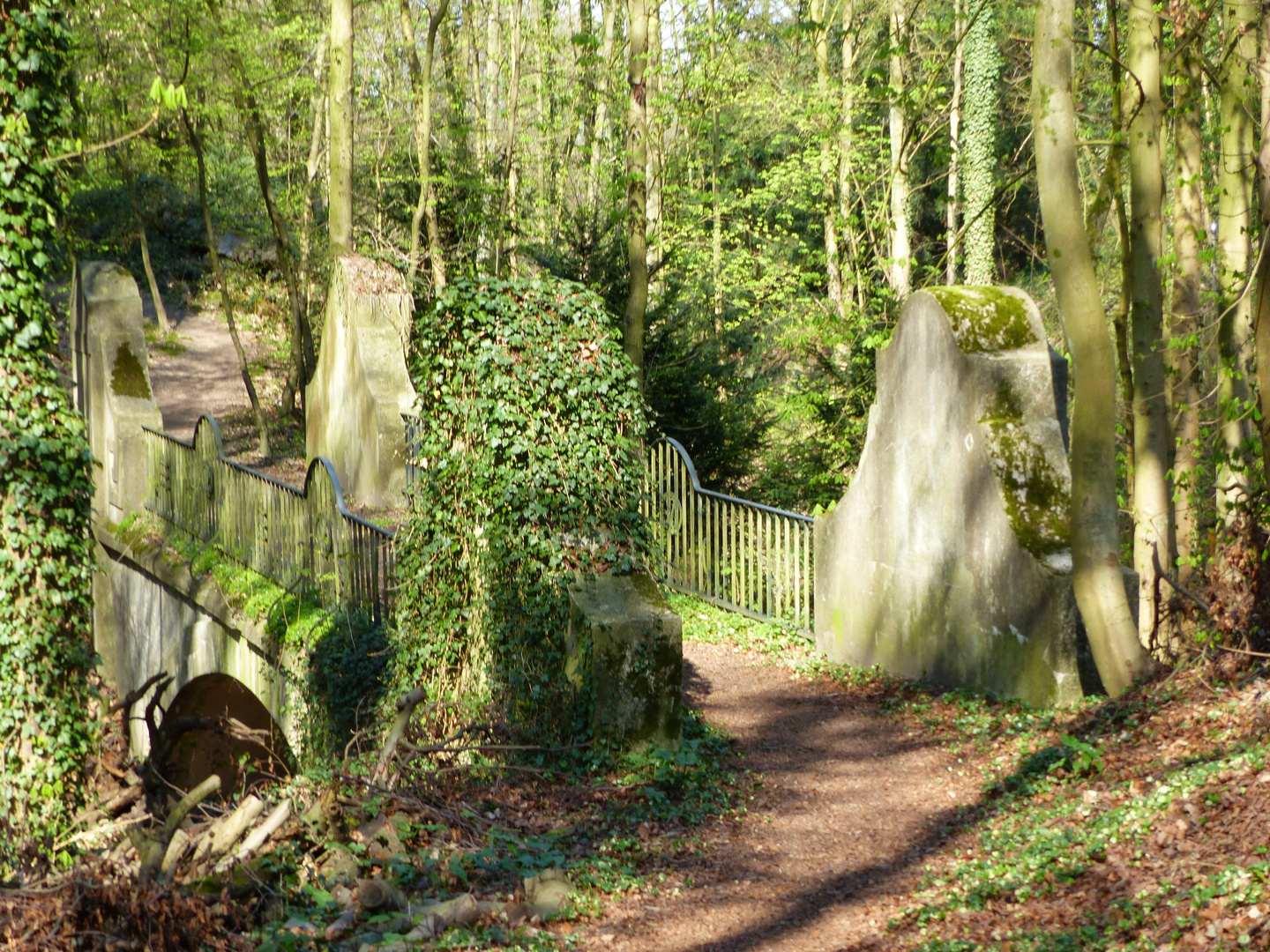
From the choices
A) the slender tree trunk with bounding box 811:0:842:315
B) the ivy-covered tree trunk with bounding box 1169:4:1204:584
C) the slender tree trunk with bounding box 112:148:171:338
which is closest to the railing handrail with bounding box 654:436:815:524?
the ivy-covered tree trunk with bounding box 1169:4:1204:584

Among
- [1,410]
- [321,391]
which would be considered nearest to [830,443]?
[321,391]

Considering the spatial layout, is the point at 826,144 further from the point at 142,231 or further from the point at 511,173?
the point at 142,231

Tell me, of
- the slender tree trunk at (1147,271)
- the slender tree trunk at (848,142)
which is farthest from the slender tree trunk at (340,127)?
the slender tree trunk at (1147,271)

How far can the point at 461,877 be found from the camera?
571 centimetres

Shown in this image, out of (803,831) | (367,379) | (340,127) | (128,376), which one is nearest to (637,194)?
(367,379)

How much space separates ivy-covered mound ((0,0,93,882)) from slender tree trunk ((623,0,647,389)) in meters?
6.61

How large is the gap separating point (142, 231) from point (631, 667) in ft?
79.6

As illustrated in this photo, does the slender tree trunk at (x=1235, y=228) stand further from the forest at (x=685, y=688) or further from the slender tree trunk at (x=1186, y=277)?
the slender tree trunk at (x=1186, y=277)

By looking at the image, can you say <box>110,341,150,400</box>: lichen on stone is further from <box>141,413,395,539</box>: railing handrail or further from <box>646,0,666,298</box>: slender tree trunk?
<box>646,0,666,298</box>: slender tree trunk

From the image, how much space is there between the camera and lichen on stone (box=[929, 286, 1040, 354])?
9.09m

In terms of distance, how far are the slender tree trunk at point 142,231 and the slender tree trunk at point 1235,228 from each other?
22.4 m

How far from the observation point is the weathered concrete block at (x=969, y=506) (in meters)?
8.50

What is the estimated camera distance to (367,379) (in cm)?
1557

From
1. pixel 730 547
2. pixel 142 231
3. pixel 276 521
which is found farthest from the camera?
pixel 142 231
